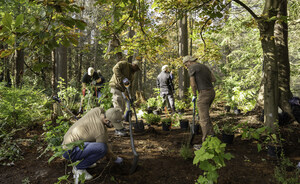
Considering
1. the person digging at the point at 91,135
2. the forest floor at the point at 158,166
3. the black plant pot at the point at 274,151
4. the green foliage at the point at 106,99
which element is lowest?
the forest floor at the point at 158,166

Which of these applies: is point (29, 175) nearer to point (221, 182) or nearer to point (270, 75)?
point (221, 182)

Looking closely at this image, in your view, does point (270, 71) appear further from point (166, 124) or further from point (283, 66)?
point (166, 124)

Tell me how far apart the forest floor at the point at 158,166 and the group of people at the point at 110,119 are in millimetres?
230

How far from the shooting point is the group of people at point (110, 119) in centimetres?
240

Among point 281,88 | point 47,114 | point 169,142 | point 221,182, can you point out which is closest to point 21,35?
point 221,182

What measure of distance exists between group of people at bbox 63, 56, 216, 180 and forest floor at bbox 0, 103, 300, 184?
0.23m

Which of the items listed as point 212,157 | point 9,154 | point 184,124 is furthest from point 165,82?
point 212,157

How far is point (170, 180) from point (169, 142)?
150 cm

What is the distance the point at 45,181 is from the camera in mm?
2514

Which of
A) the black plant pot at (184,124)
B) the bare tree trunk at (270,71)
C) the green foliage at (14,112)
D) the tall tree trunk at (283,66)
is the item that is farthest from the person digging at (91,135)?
the tall tree trunk at (283,66)

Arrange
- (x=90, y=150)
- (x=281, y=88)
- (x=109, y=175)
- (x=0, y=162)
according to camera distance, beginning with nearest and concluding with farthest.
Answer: (x=90, y=150) < (x=109, y=175) < (x=0, y=162) < (x=281, y=88)

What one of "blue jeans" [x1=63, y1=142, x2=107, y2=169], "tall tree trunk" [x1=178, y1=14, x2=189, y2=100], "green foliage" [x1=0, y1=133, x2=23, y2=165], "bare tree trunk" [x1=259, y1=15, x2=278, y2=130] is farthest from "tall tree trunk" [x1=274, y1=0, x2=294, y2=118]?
"green foliage" [x1=0, y1=133, x2=23, y2=165]

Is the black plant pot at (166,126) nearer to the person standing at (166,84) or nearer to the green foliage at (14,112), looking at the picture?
the person standing at (166,84)

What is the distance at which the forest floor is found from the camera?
2520 mm
